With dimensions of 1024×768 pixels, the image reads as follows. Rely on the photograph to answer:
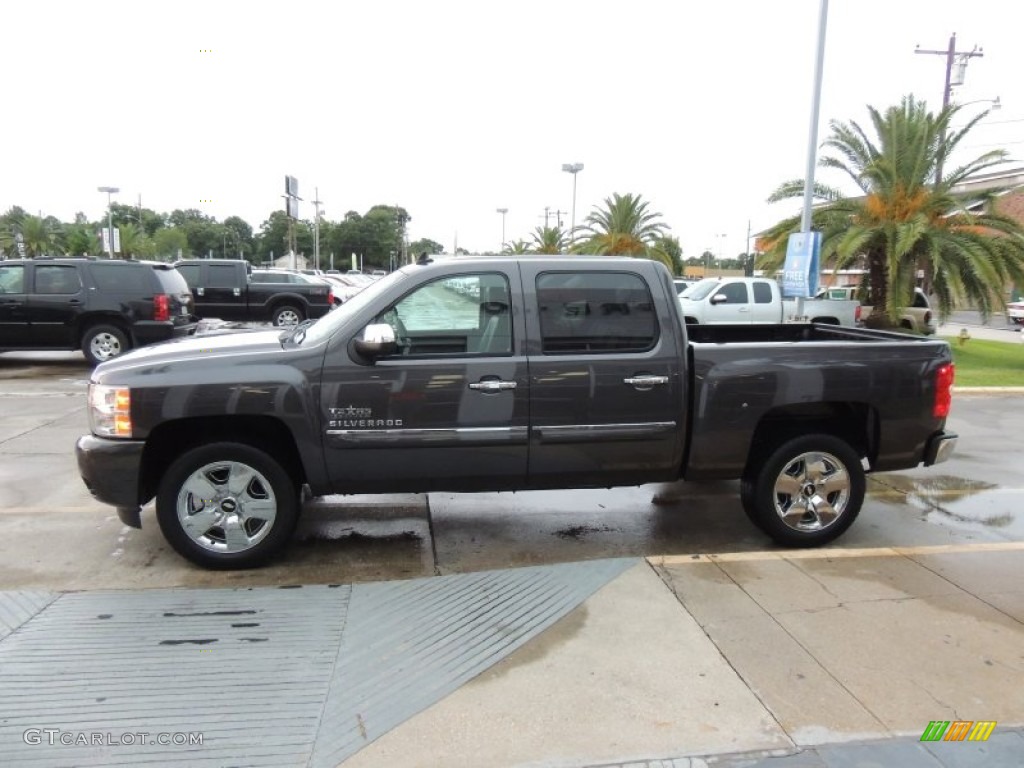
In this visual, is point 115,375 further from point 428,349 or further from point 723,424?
point 723,424

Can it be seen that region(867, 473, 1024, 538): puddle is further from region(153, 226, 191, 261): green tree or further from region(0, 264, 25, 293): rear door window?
region(153, 226, 191, 261): green tree

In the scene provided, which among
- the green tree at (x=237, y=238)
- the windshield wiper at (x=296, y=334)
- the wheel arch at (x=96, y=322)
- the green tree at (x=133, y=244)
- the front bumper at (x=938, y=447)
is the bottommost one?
the front bumper at (x=938, y=447)

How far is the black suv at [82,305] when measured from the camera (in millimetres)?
11961

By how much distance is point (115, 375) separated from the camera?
4.25 meters

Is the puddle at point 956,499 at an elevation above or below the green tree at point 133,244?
below

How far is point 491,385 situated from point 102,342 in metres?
10.2

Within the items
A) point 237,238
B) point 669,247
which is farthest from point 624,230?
point 237,238

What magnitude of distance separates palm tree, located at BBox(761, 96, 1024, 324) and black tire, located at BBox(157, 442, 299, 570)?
48.5 feet

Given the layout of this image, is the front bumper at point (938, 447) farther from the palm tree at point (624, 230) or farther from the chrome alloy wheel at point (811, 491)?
the palm tree at point (624, 230)

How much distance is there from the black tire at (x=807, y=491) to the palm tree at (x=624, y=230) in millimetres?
A: 26884

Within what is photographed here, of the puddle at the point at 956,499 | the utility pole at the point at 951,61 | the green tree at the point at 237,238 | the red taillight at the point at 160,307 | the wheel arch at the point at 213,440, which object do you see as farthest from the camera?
the green tree at the point at 237,238

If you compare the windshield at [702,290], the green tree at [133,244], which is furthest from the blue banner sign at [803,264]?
the green tree at [133,244]

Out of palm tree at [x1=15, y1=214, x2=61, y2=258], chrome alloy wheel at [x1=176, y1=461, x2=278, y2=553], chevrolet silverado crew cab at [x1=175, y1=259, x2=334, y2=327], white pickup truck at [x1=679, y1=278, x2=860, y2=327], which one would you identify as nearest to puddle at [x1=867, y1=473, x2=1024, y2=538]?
chrome alloy wheel at [x1=176, y1=461, x2=278, y2=553]

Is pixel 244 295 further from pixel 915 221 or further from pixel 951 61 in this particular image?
pixel 951 61
